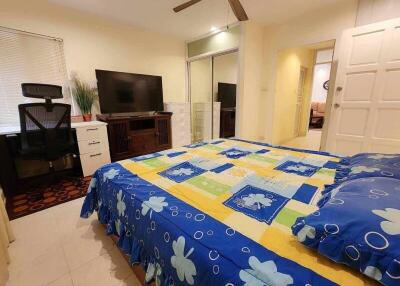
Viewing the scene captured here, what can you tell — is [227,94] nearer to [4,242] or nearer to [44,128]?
[44,128]

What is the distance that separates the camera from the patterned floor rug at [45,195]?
6.48ft

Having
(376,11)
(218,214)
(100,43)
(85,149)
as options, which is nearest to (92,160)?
(85,149)

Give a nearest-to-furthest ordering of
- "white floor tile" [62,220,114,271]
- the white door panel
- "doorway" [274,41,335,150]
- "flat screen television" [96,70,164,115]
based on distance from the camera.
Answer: "white floor tile" [62,220,114,271], the white door panel, "flat screen television" [96,70,164,115], "doorway" [274,41,335,150]

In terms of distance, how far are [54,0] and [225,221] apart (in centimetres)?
365

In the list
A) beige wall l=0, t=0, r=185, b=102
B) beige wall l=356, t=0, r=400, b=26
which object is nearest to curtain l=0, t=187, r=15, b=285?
beige wall l=0, t=0, r=185, b=102

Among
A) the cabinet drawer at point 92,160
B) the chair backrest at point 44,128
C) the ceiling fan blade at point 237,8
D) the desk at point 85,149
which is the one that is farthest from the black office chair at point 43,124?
the ceiling fan blade at point 237,8

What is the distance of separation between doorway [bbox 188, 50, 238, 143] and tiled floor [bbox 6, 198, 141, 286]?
312 cm

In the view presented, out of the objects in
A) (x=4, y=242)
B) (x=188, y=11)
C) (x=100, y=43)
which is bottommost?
(x=4, y=242)

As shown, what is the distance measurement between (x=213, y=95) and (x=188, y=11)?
5.62ft

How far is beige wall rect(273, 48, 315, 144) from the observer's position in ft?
13.0

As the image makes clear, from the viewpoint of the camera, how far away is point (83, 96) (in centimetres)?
296

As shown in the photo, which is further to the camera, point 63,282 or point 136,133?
point 136,133

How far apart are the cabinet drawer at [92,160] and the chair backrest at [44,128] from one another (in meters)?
0.45

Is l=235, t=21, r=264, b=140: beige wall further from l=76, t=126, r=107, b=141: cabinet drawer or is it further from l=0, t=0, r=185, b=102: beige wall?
l=76, t=126, r=107, b=141: cabinet drawer
